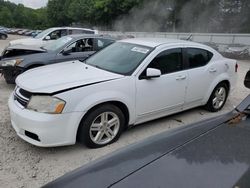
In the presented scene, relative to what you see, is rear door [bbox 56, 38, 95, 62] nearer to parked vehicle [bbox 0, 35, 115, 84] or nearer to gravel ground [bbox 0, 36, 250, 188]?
parked vehicle [bbox 0, 35, 115, 84]

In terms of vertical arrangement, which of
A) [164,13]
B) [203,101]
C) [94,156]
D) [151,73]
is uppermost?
[164,13]

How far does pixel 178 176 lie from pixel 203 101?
392 cm

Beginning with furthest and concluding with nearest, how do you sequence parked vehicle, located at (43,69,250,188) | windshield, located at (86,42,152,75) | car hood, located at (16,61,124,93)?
windshield, located at (86,42,152,75)
car hood, located at (16,61,124,93)
parked vehicle, located at (43,69,250,188)

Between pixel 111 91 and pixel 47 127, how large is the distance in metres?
0.99

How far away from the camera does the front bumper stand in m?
3.42

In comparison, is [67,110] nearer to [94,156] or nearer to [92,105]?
[92,105]

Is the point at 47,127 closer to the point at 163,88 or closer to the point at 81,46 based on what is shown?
the point at 163,88

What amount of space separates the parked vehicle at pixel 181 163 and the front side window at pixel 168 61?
2276mm

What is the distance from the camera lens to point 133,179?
5.28ft

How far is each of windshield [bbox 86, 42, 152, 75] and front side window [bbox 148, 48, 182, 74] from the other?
20 cm

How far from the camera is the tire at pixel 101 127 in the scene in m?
3.68

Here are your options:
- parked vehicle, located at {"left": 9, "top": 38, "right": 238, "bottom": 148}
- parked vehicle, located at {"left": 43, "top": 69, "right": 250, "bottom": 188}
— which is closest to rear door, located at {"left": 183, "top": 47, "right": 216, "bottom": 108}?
parked vehicle, located at {"left": 9, "top": 38, "right": 238, "bottom": 148}

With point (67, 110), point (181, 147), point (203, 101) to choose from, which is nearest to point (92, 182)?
point (181, 147)

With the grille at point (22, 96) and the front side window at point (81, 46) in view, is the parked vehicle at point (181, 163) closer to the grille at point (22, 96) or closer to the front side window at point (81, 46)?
the grille at point (22, 96)
